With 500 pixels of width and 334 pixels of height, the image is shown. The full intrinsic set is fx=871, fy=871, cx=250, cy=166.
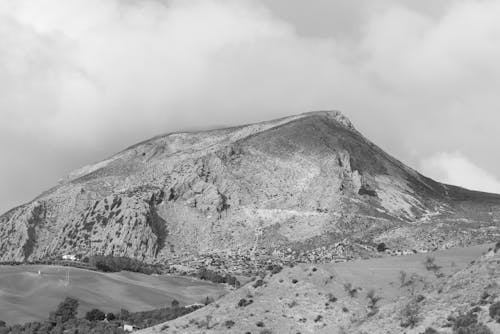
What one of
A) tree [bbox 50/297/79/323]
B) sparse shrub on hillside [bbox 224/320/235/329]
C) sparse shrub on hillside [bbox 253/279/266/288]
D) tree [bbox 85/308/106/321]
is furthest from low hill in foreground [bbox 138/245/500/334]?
tree [bbox 85/308/106/321]

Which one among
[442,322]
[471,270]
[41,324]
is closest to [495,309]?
[442,322]

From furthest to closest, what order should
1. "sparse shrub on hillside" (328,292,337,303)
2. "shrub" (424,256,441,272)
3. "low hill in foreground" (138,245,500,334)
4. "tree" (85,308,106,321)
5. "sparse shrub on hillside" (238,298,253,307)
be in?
"tree" (85,308,106,321) → "shrub" (424,256,441,272) → "sparse shrub on hillside" (238,298,253,307) → "sparse shrub on hillside" (328,292,337,303) → "low hill in foreground" (138,245,500,334)

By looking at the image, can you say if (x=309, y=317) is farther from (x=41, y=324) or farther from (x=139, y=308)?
(x=139, y=308)

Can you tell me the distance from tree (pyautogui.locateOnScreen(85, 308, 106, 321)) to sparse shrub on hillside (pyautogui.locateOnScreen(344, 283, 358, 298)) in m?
95.0

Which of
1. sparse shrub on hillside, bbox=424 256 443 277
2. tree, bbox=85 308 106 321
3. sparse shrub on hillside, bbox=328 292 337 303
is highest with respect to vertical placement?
sparse shrub on hillside, bbox=424 256 443 277

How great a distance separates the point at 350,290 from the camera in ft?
242

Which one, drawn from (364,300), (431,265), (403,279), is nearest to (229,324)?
(364,300)

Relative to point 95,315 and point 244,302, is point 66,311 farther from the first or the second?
point 244,302

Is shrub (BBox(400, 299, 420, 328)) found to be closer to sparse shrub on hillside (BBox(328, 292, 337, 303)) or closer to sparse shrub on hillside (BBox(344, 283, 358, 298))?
sparse shrub on hillside (BBox(344, 283, 358, 298))

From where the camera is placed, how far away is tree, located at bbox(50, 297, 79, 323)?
159000mm

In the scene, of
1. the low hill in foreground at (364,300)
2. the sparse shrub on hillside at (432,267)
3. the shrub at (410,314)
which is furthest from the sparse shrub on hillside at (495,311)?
the sparse shrub on hillside at (432,267)

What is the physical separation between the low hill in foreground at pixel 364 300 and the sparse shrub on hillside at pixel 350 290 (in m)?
0.08

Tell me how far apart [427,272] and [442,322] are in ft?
66.2

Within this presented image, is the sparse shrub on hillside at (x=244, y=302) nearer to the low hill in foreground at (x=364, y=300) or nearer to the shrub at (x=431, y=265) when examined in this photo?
the low hill in foreground at (x=364, y=300)
